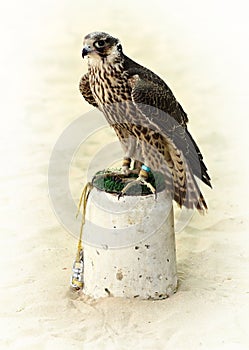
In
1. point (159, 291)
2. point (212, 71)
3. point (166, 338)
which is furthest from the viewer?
point (212, 71)

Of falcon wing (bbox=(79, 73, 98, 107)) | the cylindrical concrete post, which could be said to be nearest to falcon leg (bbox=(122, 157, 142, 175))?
the cylindrical concrete post

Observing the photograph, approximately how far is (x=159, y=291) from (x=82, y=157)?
8.92ft

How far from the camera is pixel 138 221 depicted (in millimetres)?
4047

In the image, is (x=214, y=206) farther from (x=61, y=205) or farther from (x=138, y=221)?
(x=138, y=221)

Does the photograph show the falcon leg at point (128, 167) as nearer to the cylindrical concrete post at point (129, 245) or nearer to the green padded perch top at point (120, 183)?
the green padded perch top at point (120, 183)

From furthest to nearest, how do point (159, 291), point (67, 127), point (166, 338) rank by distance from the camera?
point (67, 127) → point (159, 291) → point (166, 338)

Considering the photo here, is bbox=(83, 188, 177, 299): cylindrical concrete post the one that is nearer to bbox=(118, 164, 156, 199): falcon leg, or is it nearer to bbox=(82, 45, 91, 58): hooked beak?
bbox=(118, 164, 156, 199): falcon leg

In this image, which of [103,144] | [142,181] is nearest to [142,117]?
[142,181]

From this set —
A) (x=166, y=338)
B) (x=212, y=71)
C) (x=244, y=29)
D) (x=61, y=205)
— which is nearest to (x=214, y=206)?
(x=61, y=205)

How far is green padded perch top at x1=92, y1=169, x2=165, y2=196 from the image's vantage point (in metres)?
4.09

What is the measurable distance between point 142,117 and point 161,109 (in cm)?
13

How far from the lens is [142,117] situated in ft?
13.3

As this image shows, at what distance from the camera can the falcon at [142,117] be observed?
13.2 ft

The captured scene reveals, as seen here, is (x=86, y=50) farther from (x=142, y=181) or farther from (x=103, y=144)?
(x=103, y=144)
